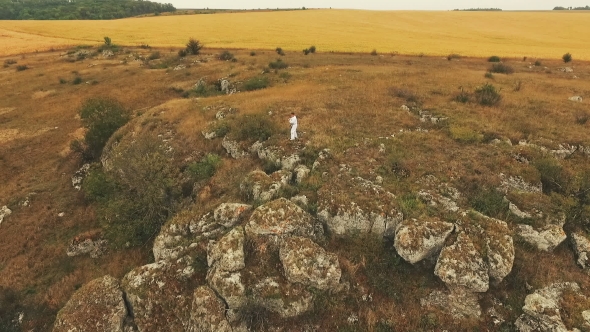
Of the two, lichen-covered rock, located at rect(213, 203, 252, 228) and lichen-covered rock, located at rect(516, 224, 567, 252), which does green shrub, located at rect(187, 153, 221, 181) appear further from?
lichen-covered rock, located at rect(516, 224, 567, 252)

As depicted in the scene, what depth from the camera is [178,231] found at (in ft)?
47.0

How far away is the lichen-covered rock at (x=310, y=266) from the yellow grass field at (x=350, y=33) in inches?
2103

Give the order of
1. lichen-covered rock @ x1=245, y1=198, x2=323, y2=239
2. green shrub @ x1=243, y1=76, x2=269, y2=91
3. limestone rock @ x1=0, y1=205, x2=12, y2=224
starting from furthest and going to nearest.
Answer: green shrub @ x1=243, y1=76, x2=269, y2=91
limestone rock @ x1=0, y1=205, x2=12, y2=224
lichen-covered rock @ x1=245, y1=198, x2=323, y2=239

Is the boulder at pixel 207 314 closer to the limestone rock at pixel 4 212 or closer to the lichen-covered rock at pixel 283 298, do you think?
the lichen-covered rock at pixel 283 298

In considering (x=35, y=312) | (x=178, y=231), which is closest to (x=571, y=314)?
(x=178, y=231)

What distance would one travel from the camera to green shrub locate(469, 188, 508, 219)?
1428 cm

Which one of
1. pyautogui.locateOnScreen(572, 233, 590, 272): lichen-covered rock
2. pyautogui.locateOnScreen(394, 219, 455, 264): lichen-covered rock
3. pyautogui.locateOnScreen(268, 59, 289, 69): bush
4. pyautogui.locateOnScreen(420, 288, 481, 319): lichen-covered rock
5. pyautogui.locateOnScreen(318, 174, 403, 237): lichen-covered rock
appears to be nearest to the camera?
pyautogui.locateOnScreen(420, 288, 481, 319): lichen-covered rock

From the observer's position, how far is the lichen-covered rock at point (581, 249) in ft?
40.1

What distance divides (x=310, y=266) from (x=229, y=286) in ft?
8.54

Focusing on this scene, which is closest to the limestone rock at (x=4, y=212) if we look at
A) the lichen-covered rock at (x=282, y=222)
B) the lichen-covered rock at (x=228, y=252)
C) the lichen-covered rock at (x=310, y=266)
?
the lichen-covered rock at (x=228, y=252)

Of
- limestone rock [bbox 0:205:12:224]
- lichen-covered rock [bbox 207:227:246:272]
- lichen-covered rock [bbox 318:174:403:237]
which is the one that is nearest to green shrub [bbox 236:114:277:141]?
lichen-covered rock [bbox 318:174:403:237]

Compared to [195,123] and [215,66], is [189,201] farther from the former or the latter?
[215,66]

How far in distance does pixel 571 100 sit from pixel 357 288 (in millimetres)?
27265

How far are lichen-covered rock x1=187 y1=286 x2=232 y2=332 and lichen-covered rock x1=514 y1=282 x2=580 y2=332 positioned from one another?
8.53m
